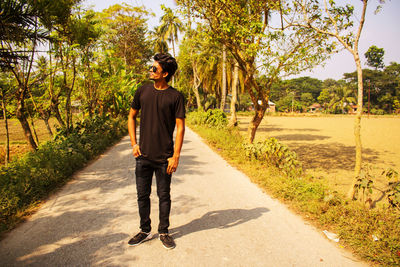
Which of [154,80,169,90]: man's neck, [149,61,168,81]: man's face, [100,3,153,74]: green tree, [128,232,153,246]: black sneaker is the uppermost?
[100,3,153,74]: green tree

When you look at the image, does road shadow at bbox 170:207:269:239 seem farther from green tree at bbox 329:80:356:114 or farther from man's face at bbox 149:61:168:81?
green tree at bbox 329:80:356:114

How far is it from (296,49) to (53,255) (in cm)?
744

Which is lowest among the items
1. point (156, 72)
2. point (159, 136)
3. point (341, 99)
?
point (159, 136)

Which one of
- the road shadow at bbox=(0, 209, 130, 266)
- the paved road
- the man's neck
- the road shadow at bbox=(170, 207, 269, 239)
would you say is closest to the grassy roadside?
the paved road

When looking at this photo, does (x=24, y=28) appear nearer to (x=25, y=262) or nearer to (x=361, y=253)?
(x=25, y=262)

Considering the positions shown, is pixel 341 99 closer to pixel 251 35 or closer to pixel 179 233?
pixel 251 35

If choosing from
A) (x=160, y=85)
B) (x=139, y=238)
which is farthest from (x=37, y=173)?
(x=160, y=85)

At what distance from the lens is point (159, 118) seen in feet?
9.07

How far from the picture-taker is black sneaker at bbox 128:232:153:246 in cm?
281

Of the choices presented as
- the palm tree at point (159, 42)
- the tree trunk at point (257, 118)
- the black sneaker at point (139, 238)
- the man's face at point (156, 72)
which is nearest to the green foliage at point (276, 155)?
the tree trunk at point (257, 118)

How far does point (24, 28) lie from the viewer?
511 cm

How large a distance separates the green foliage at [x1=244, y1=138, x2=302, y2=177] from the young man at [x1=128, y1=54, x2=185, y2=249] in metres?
3.22

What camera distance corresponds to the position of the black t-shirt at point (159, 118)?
109 inches

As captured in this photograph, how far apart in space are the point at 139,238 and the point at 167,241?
336mm
